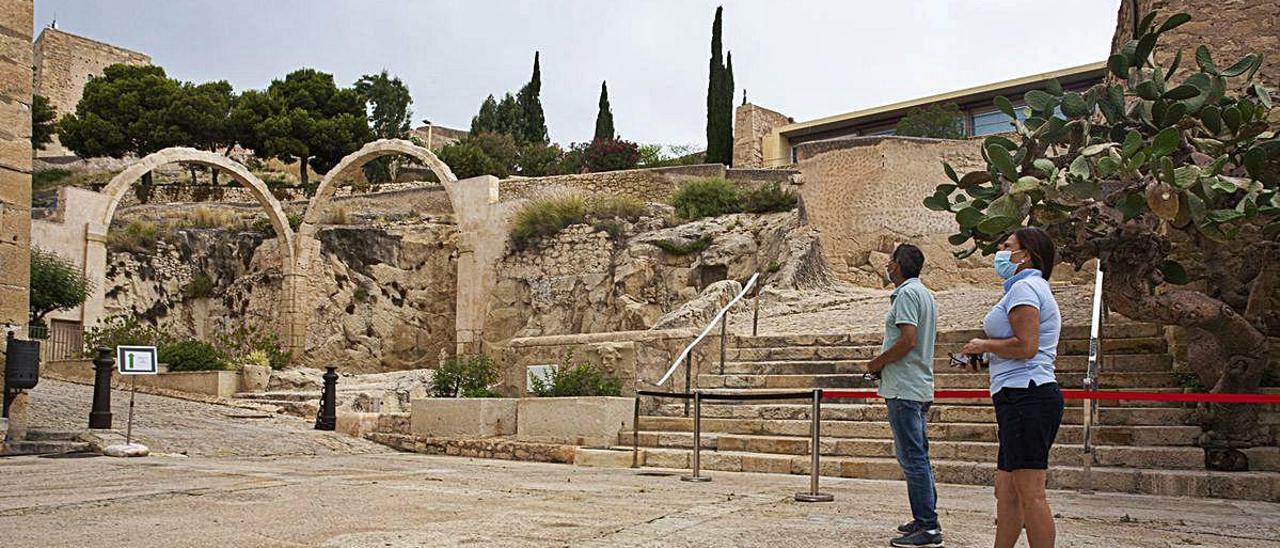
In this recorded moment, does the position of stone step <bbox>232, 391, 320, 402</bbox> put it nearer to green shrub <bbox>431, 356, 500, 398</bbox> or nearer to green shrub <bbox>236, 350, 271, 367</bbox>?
green shrub <bbox>236, 350, 271, 367</bbox>

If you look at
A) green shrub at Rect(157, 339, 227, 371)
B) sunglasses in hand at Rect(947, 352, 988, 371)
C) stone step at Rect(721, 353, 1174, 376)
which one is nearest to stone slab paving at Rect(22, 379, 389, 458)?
green shrub at Rect(157, 339, 227, 371)

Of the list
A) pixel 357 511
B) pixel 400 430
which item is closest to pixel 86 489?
pixel 357 511

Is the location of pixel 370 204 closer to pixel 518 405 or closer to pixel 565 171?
pixel 565 171

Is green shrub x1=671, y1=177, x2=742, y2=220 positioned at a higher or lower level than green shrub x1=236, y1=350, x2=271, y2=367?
higher

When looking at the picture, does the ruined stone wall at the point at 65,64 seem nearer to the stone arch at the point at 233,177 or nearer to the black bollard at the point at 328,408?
the stone arch at the point at 233,177

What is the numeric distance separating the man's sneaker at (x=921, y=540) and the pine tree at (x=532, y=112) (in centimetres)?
4119

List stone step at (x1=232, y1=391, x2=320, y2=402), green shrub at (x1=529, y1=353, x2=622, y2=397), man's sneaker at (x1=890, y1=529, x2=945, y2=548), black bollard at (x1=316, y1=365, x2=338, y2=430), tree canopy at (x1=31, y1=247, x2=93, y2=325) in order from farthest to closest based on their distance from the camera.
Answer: tree canopy at (x1=31, y1=247, x2=93, y2=325), stone step at (x1=232, y1=391, x2=320, y2=402), black bollard at (x1=316, y1=365, x2=338, y2=430), green shrub at (x1=529, y1=353, x2=622, y2=397), man's sneaker at (x1=890, y1=529, x2=945, y2=548)

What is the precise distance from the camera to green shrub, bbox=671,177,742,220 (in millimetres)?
22375

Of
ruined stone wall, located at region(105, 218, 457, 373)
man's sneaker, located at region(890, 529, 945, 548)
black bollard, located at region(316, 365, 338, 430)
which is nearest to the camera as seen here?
man's sneaker, located at region(890, 529, 945, 548)

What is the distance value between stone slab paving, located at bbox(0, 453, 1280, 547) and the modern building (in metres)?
28.6

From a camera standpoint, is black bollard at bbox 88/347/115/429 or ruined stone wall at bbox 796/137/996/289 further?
ruined stone wall at bbox 796/137/996/289

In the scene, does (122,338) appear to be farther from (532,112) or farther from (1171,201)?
Result: (532,112)

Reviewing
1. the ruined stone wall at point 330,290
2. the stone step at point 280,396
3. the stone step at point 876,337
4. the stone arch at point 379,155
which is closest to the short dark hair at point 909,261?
the stone step at point 876,337

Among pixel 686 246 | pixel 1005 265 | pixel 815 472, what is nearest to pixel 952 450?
pixel 815 472
